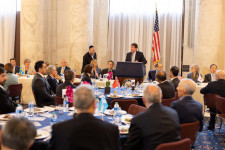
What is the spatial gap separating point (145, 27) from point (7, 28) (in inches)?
223

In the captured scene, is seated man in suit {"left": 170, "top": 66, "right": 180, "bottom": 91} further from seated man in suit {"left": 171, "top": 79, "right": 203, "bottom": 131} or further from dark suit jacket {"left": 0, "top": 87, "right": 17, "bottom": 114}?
dark suit jacket {"left": 0, "top": 87, "right": 17, "bottom": 114}

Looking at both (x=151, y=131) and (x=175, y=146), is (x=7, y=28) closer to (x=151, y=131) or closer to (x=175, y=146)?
(x=151, y=131)

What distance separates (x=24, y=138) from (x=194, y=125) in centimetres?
233

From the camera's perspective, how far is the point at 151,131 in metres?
3.16

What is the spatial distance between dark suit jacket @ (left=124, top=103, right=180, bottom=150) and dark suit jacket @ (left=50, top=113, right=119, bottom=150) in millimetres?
473

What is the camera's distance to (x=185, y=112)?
4.12 metres

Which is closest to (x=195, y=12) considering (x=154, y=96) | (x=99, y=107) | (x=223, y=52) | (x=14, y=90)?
(x=223, y=52)

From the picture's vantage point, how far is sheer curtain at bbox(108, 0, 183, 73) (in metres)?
12.5

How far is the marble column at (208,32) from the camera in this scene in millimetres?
10500

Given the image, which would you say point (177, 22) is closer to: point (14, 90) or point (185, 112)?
point (14, 90)

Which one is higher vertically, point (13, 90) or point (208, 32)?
point (208, 32)

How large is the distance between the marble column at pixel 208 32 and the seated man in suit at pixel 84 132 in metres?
8.52

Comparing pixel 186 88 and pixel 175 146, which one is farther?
pixel 186 88

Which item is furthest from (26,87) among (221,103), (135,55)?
(221,103)
